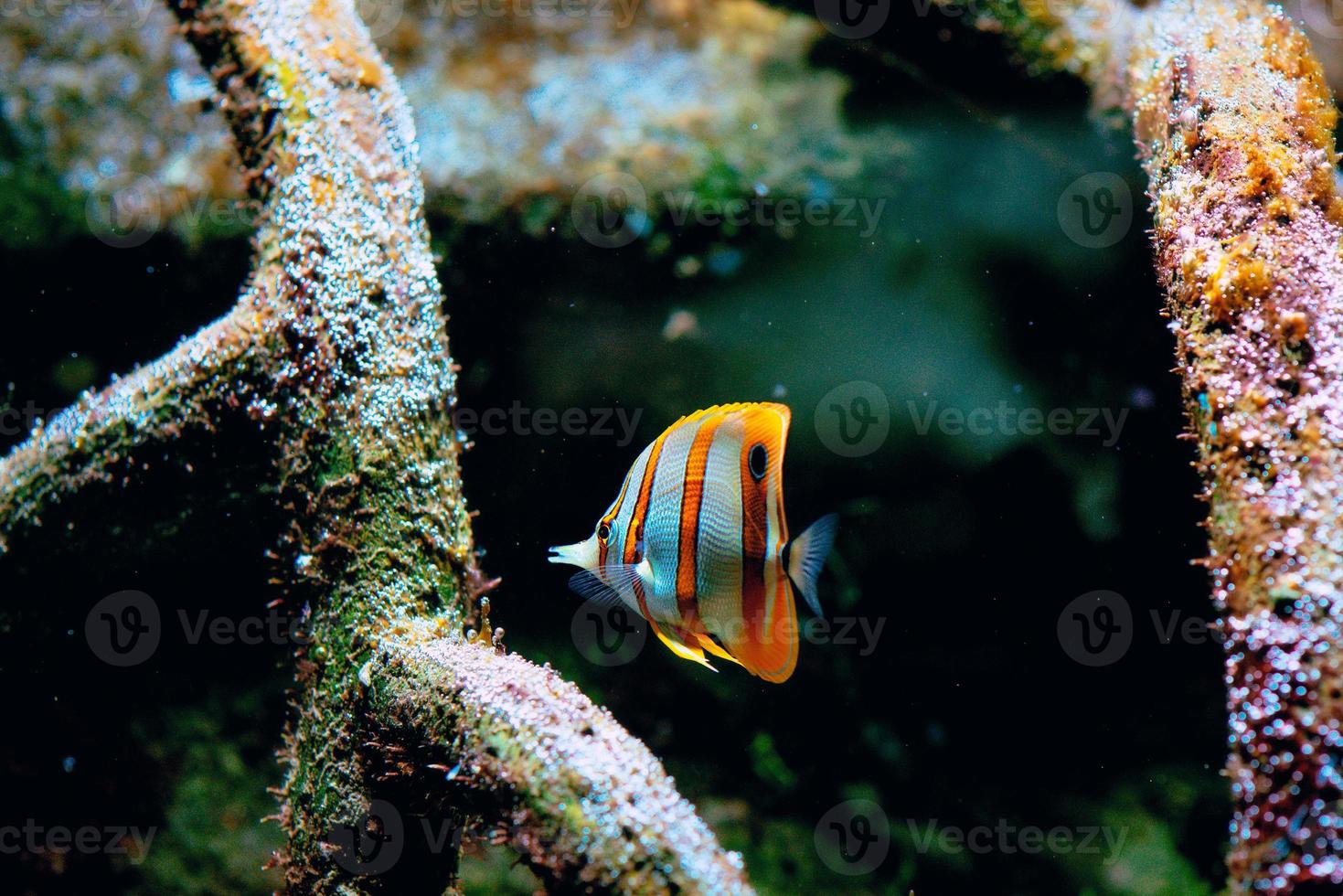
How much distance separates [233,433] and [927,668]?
3.52m

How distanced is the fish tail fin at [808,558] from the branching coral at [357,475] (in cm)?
54

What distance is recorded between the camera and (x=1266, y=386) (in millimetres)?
1631

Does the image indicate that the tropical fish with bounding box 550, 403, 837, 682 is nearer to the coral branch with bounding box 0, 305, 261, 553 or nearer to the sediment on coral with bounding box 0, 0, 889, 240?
the coral branch with bounding box 0, 305, 261, 553

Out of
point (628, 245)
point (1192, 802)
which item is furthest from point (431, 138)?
point (1192, 802)

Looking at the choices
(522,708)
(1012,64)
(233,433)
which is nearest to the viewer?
(522,708)

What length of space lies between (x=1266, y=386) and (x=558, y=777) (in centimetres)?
175

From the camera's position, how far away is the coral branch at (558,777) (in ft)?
4.46

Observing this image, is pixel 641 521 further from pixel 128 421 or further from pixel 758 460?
pixel 128 421

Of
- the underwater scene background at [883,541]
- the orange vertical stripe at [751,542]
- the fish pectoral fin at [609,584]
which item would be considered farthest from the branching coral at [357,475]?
the underwater scene background at [883,541]

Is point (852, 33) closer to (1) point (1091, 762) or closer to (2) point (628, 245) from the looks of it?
(2) point (628, 245)

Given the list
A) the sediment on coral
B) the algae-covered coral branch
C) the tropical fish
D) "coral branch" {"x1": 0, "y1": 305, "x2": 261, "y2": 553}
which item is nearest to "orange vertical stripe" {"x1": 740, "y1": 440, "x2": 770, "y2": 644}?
the tropical fish

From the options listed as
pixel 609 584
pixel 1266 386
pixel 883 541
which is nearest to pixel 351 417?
pixel 609 584

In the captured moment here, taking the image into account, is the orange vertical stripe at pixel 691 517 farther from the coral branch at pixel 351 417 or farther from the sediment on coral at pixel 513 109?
the sediment on coral at pixel 513 109

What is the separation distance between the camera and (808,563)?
178 cm
